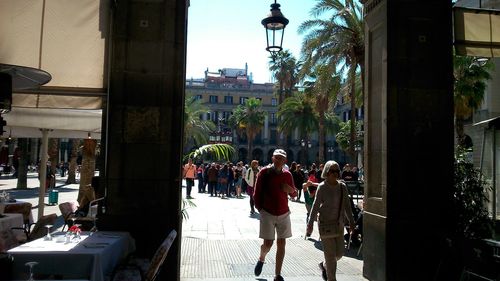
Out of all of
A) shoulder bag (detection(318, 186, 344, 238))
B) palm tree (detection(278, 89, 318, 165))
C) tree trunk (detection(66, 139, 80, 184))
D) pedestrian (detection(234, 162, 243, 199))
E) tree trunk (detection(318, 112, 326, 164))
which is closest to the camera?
shoulder bag (detection(318, 186, 344, 238))

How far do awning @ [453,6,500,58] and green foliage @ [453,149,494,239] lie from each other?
1731 mm

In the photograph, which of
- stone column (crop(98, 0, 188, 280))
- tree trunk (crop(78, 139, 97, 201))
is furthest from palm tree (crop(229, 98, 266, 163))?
stone column (crop(98, 0, 188, 280))

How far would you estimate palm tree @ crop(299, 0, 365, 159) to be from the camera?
58.3 feet

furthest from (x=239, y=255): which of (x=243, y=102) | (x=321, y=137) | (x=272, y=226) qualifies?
(x=243, y=102)

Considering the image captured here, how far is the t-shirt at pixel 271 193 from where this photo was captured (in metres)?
6.29

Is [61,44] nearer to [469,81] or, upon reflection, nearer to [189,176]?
[189,176]

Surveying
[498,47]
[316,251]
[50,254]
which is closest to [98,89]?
[50,254]

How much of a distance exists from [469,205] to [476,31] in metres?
2.57

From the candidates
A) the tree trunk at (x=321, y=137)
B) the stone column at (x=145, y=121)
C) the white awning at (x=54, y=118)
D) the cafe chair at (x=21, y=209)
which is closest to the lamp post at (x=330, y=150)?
the tree trunk at (x=321, y=137)

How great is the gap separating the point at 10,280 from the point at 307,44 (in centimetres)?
1822

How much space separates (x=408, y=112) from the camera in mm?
6160

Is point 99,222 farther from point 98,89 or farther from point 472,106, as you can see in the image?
point 472,106

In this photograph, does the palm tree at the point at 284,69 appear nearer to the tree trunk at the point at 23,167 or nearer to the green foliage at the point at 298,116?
the green foliage at the point at 298,116

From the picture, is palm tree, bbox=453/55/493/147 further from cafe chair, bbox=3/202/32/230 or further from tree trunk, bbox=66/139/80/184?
tree trunk, bbox=66/139/80/184
